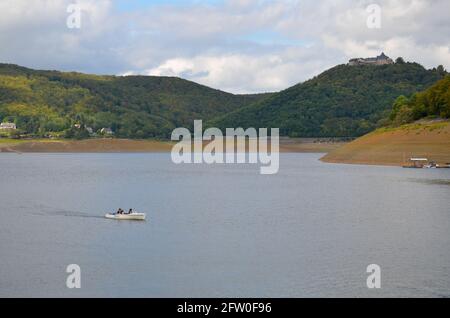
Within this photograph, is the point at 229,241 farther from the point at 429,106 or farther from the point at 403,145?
the point at 429,106

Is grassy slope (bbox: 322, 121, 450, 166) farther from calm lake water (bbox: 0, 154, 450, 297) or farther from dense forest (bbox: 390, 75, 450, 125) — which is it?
calm lake water (bbox: 0, 154, 450, 297)

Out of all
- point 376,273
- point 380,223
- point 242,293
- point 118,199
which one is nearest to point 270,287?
point 242,293

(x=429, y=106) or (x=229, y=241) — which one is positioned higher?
(x=429, y=106)

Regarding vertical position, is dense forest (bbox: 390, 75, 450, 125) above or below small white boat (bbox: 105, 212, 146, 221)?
above

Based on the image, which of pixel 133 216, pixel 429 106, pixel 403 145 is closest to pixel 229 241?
pixel 133 216

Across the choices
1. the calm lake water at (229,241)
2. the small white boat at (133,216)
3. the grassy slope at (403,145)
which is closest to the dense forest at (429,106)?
the grassy slope at (403,145)

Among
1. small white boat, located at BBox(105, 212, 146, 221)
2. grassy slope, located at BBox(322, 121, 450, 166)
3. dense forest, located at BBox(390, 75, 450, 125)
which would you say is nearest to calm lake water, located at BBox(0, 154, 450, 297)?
small white boat, located at BBox(105, 212, 146, 221)

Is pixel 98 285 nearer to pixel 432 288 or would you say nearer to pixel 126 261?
pixel 126 261
